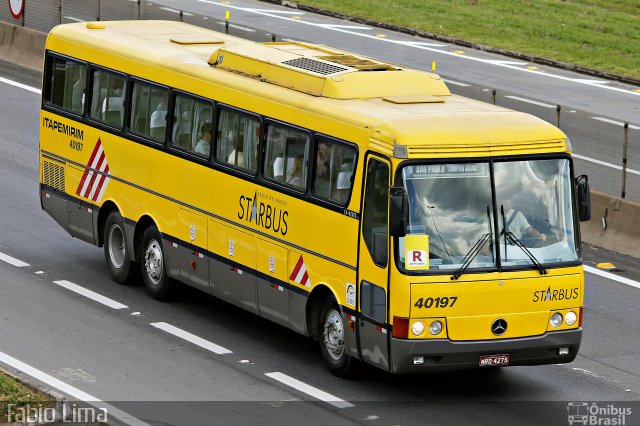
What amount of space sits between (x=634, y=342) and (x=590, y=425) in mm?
3217

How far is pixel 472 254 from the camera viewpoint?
15.1m

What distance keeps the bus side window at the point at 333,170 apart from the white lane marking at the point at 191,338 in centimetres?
222

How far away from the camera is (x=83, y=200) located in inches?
808

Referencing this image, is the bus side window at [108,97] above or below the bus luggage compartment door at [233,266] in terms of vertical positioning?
above

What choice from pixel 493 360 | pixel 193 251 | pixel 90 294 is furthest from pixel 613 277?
pixel 90 294

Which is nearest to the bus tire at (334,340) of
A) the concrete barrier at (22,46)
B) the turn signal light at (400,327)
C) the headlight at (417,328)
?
the turn signal light at (400,327)

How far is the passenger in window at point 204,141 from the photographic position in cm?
1819

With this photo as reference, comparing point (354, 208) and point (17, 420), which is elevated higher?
point (354, 208)

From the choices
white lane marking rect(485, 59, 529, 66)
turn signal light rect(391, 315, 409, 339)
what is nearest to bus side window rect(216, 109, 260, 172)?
turn signal light rect(391, 315, 409, 339)

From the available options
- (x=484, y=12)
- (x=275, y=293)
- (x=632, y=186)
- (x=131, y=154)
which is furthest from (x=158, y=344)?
(x=484, y=12)

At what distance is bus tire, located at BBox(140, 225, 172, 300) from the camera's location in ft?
62.8

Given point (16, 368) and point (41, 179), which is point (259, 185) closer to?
point (16, 368)

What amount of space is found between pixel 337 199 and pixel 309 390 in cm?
196

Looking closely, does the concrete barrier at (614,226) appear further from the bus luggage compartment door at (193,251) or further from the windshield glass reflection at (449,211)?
the windshield glass reflection at (449,211)
